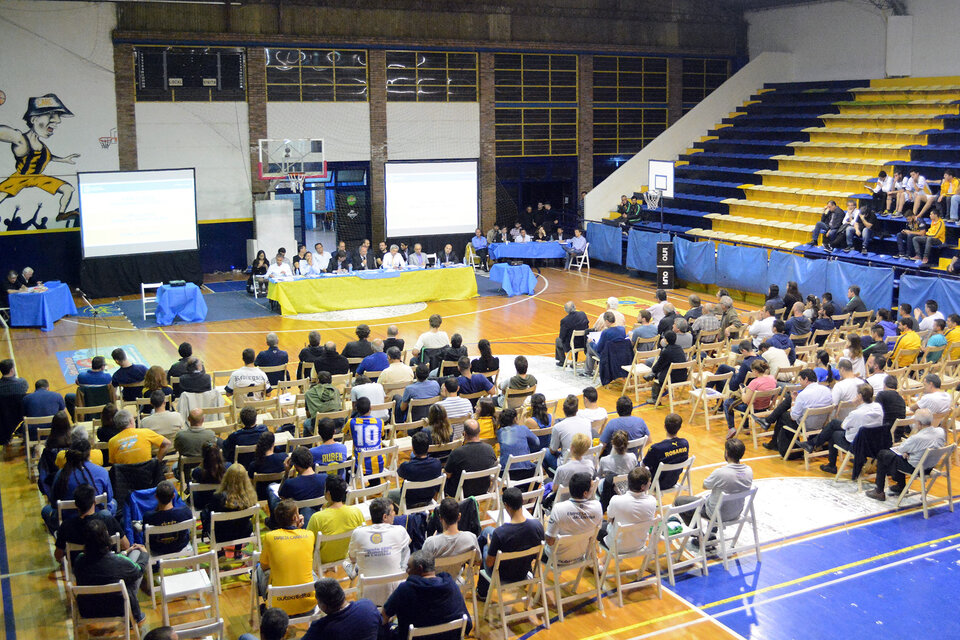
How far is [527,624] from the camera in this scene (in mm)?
7641

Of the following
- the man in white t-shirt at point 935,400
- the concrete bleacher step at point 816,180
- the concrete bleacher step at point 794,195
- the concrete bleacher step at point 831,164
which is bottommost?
the man in white t-shirt at point 935,400

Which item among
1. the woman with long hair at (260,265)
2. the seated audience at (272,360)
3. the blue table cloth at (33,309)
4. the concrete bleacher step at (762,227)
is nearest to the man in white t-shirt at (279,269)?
the woman with long hair at (260,265)

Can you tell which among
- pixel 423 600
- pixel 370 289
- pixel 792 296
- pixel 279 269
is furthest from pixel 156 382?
pixel 792 296

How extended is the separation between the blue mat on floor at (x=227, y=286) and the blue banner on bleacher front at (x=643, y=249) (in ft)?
31.4

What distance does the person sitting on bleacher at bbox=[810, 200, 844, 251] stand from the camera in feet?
Result: 67.7

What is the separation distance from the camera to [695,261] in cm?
2222

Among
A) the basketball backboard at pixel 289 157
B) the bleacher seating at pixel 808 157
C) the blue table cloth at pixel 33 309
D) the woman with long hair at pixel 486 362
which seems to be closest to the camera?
the woman with long hair at pixel 486 362

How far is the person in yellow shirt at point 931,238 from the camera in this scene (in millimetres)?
18688

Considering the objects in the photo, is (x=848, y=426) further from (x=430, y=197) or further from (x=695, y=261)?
(x=430, y=197)

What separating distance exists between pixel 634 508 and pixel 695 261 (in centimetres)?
1514

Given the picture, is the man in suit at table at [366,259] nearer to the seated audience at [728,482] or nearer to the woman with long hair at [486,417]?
the woman with long hair at [486,417]

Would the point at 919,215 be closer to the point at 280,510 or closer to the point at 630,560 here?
the point at 630,560

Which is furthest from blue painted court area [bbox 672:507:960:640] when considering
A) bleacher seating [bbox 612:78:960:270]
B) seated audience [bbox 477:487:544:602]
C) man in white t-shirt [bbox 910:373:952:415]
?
bleacher seating [bbox 612:78:960:270]

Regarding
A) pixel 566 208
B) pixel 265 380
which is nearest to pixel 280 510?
pixel 265 380
